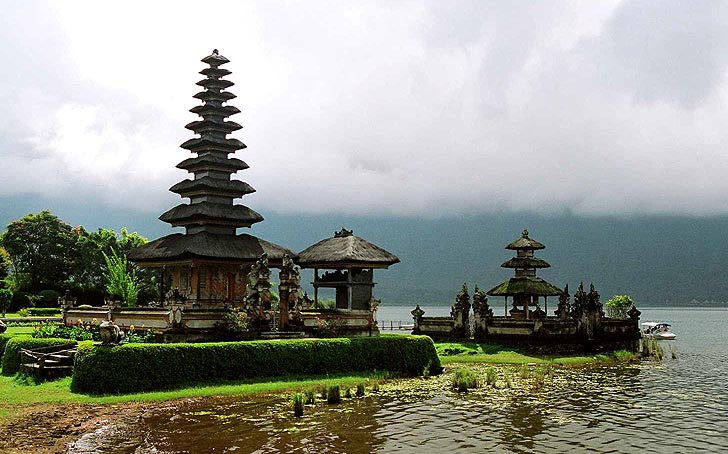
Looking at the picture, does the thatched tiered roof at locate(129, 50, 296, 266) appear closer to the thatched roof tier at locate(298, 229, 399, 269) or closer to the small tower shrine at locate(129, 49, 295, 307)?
the small tower shrine at locate(129, 49, 295, 307)

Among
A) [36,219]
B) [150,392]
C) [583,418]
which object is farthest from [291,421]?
[36,219]

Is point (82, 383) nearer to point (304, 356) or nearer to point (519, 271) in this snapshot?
point (304, 356)

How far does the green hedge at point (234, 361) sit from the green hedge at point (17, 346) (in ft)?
13.6

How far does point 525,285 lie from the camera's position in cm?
5525

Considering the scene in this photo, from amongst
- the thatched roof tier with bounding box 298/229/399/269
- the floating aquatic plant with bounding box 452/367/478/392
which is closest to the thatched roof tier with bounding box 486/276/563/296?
the thatched roof tier with bounding box 298/229/399/269

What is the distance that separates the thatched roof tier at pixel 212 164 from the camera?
1891 inches

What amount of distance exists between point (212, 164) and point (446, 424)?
29936mm

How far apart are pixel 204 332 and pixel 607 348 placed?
30.3m

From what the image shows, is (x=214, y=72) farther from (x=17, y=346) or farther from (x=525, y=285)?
(x=525, y=285)

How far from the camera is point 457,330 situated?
51.0 metres

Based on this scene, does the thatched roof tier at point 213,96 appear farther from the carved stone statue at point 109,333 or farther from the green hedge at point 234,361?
the carved stone statue at point 109,333

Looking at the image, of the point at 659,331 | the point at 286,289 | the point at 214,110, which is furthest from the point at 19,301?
the point at 659,331

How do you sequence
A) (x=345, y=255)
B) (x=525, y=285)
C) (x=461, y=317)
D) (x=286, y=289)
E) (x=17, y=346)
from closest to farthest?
(x=17, y=346) → (x=286, y=289) → (x=345, y=255) → (x=461, y=317) → (x=525, y=285)

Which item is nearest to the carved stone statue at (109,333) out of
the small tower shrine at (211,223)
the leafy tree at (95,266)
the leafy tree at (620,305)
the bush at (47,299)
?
the small tower shrine at (211,223)
